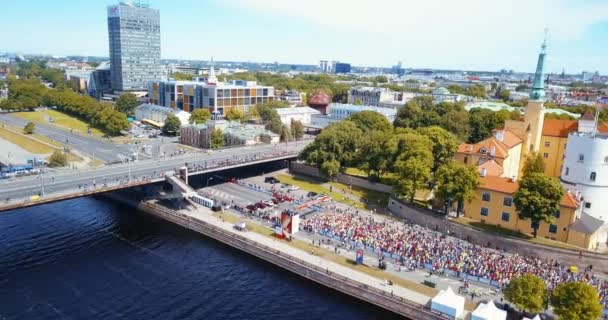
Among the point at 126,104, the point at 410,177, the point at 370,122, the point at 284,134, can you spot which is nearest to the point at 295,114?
the point at 284,134

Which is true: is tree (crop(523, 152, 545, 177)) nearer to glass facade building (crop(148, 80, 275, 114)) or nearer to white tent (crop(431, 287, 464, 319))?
white tent (crop(431, 287, 464, 319))

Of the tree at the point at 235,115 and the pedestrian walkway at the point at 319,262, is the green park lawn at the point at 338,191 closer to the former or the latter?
the pedestrian walkway at the point at 319,262

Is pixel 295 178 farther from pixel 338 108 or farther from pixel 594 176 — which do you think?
pixel 338 108

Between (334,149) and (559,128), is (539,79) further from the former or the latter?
(334,149)

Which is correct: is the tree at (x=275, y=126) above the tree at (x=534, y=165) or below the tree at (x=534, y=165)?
below

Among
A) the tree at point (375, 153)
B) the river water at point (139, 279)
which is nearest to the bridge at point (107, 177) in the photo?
the river water at point (139, 279)

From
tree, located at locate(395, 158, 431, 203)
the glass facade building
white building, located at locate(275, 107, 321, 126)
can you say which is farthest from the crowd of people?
the glass facade building
